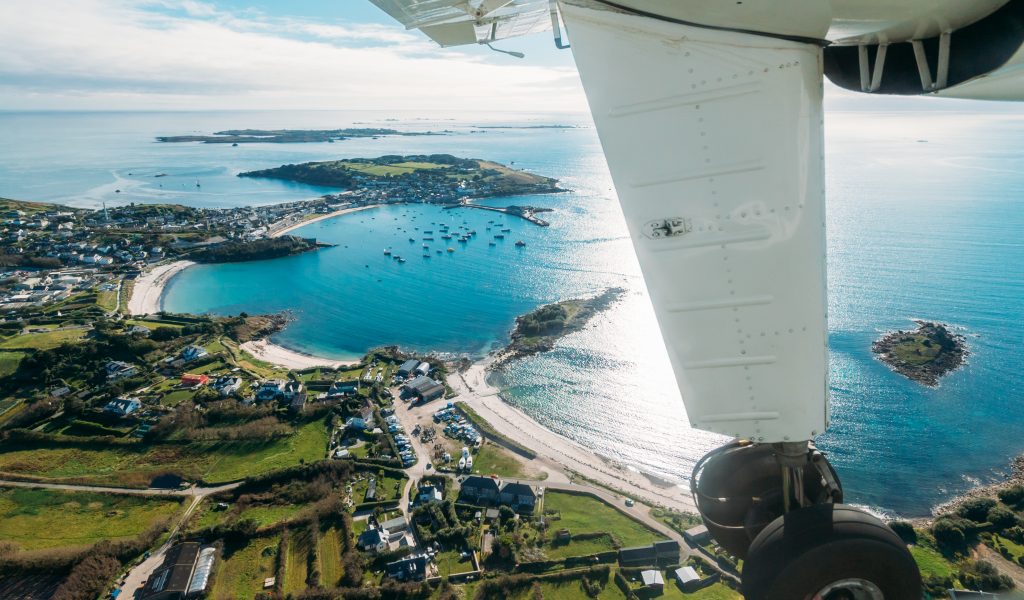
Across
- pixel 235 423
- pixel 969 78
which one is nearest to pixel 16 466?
pixel 235 423

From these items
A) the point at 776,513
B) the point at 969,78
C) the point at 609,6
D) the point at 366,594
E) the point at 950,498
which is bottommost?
the point at 950,498

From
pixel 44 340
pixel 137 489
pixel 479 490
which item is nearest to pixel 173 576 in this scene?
pixel 137 489

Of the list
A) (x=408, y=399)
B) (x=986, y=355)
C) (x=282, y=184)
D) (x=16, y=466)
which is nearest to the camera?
(x=16, y=466)

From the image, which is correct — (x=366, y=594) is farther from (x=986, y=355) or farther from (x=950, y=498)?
(x=986, y=355)

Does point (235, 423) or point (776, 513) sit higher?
point (776, 513)

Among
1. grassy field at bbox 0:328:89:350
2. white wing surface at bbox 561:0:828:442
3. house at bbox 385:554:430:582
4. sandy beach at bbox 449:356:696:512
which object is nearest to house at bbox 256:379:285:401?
sandy beach at bbox 449:356:696:512

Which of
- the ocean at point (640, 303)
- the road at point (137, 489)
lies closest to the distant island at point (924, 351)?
the ocean at point (640, 303)

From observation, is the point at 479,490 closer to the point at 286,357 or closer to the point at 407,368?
the point at 407,368

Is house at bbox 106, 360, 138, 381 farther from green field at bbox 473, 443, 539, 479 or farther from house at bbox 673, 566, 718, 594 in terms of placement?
house at bbox 673, 566, 718, 594
